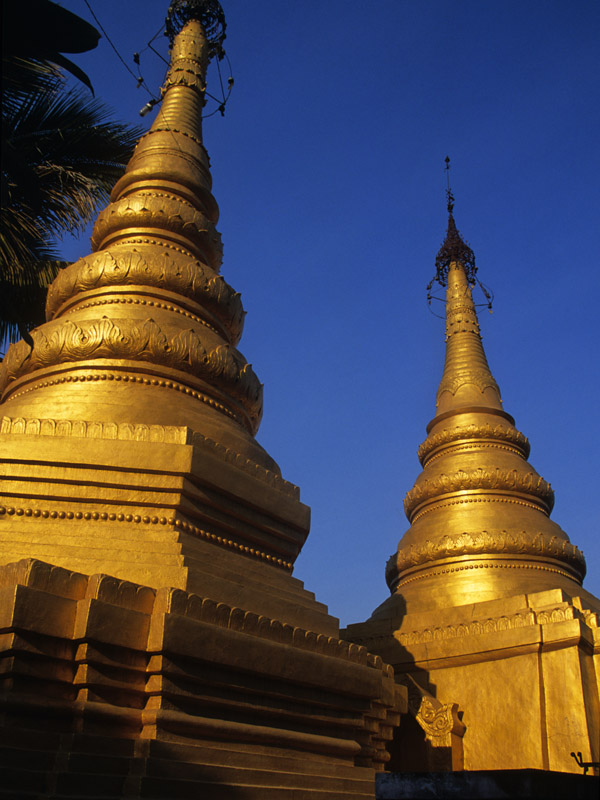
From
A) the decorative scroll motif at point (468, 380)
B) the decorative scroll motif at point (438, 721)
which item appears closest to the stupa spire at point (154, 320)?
the decorative scroll motif at point (438, 721)

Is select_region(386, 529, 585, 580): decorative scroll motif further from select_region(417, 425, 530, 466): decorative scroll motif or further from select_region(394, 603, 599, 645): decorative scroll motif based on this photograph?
select_region(417, 425, 530, 466): decorative scroll motif

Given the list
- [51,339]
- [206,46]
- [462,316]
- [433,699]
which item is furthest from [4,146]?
[462,316]

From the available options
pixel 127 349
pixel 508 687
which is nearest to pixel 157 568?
pixel 127 349

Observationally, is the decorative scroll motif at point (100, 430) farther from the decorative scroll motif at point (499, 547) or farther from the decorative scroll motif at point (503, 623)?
the decorative scroll motif at point (499, 547)

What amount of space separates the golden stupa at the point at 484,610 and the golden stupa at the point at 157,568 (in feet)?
8.39

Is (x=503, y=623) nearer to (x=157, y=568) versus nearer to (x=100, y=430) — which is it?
(x=157, y=568)

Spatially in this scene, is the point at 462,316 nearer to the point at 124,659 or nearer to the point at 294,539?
the point at 294,539

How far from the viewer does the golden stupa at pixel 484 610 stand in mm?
10633

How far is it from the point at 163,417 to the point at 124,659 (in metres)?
3.13

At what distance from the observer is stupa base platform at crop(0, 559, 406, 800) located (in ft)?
17.9

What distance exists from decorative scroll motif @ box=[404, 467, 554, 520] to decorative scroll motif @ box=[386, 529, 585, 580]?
116 centimetres

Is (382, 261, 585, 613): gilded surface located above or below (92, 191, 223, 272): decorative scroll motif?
below

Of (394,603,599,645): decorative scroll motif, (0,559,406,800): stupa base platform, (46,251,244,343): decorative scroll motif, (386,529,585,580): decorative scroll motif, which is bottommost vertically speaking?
(0,559,406,800): stupa base platform

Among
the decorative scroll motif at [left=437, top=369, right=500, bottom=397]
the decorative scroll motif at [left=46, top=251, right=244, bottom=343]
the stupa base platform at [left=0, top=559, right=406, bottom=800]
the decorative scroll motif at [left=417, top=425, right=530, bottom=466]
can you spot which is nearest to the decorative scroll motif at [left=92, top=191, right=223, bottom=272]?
the decorative scroll motif at [left=46, top=251, right=244, bottom=343]
